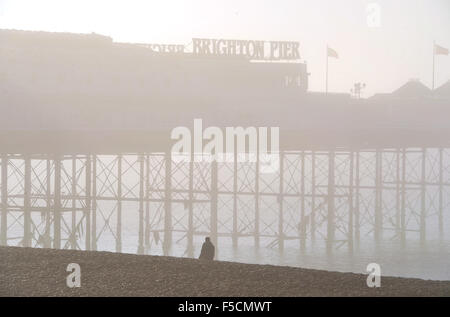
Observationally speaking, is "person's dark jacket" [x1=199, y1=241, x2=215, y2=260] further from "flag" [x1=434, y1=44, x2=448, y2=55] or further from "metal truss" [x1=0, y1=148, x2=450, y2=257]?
"flag" [x1=434, y1=44, x2=448, y2=55]

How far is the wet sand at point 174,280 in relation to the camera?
17844 millimetres

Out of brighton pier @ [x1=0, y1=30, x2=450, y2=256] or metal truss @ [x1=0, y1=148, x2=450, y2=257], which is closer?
brighton pier @ [x1=0, y1=30, x2=450, y2=256]

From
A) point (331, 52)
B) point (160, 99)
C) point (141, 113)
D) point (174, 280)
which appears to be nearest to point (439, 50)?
point (331, 52)

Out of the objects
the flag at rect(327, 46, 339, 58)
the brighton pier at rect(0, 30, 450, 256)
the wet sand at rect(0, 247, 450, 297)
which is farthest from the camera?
the flag at rect(327, 46, 339, 58)

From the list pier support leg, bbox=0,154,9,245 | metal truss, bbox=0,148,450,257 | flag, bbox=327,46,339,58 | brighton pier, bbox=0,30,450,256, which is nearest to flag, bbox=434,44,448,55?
brighton pier, bbox=0,30,450,256

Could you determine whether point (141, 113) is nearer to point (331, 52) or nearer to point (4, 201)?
point (4, 201)

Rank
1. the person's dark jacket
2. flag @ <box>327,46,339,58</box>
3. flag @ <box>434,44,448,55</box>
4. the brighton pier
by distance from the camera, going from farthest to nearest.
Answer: flag @ <box>434,44,448,55</box>, flag @ <box>327,46,339,58</box>, the brighton pier, the person's dark jacket

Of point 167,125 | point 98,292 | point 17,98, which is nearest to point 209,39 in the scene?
point 167,125

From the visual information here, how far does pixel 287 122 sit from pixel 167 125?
31.5 feet

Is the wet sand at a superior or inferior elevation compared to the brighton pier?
inferior

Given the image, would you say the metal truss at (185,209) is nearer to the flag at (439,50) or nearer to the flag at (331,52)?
the flag at (331,52)

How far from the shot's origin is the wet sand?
703 inches

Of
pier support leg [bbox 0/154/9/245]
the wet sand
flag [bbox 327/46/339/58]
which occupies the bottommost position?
the wet sand
